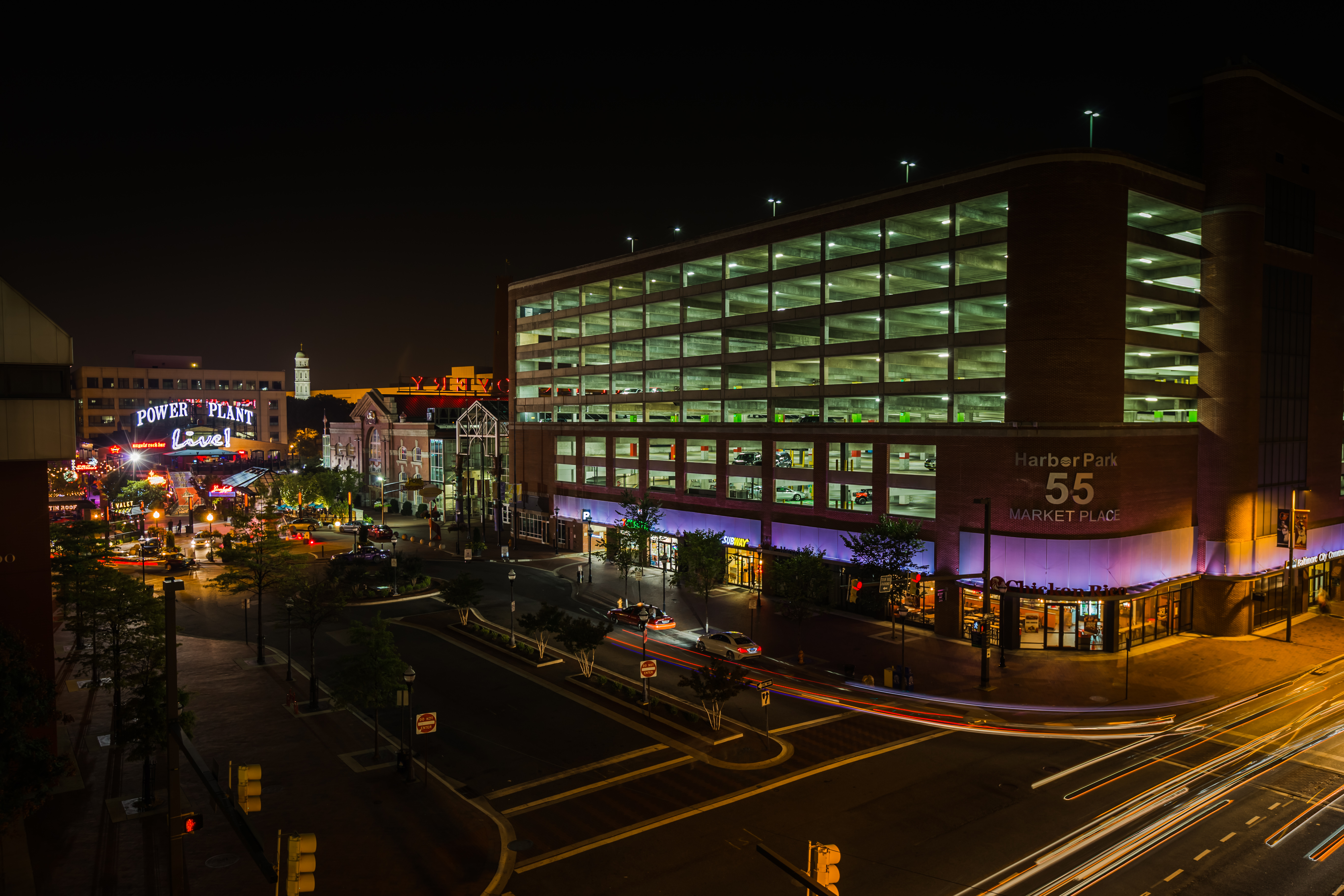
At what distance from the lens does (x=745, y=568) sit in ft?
197

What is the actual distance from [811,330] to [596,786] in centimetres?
4217

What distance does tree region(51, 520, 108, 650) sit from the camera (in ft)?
93.0

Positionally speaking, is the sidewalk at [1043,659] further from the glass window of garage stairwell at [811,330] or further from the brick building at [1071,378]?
the glass window of garage stairwell at [811,330]

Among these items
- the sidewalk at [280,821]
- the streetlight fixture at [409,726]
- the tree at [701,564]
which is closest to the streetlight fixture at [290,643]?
the sidewalk at [280,821]

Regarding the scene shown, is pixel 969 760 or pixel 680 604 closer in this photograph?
pixel 969 760

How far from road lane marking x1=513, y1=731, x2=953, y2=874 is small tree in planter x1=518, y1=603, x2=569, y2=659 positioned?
1377cm

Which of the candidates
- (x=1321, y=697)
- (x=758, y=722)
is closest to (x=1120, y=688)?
(x=1321, y=697)

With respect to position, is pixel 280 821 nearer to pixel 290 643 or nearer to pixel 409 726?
pixel 409 726

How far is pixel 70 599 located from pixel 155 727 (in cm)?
995

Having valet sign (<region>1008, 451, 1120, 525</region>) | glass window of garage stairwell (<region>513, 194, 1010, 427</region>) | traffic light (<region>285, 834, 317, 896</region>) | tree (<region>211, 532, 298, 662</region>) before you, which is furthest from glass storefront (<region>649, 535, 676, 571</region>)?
traffic light (<region>285, 834, 317, 896</region>)

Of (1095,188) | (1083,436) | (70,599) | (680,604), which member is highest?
(1095,188)

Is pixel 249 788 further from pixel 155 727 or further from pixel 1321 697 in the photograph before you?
pixel 1321 697

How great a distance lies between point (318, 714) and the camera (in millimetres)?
32562

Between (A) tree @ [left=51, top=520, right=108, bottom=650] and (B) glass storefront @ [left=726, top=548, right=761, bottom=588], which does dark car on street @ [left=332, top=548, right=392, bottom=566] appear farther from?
(B) glass storefront @ [left=726, top=548, right=761, bottom=588]
